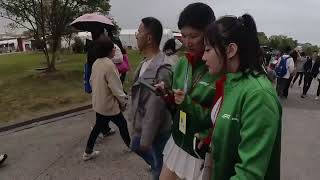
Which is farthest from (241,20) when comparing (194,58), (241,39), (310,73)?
(310,73)

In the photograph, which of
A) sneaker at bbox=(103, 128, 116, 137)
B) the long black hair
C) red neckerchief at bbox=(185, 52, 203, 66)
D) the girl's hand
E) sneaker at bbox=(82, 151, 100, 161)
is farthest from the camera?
sneaker at bbox=(103, 128, 116, 137)

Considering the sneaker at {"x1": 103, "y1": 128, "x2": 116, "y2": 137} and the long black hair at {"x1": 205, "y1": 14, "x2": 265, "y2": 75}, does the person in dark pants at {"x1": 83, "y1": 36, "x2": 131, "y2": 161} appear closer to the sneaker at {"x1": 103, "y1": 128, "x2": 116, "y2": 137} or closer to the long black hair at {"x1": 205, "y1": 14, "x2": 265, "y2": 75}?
the sneaker at {"x1": 103, "y1": 128, "x2": 116, "y2": 137}

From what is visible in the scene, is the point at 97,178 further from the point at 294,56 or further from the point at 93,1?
the point at 93,1

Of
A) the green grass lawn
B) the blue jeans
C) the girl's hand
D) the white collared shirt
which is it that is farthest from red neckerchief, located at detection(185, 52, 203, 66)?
the green grass lawn

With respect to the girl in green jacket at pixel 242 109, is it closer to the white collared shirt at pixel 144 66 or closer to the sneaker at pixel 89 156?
the white collared shirt at pixel 144 66

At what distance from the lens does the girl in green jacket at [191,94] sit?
7.68 ft

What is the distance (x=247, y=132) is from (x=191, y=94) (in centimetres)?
79

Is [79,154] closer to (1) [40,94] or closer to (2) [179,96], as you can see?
(2) [179,96]

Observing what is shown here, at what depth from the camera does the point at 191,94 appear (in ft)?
7.84

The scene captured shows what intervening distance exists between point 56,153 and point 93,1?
30.1 ft

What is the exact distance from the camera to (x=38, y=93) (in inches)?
407

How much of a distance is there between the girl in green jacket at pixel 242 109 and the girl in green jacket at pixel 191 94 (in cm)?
37

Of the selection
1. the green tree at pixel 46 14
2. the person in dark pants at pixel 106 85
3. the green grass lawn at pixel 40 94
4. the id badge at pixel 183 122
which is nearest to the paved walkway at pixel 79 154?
the person in dark pants at pixel 106 85

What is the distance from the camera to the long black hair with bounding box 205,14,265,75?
180cm
